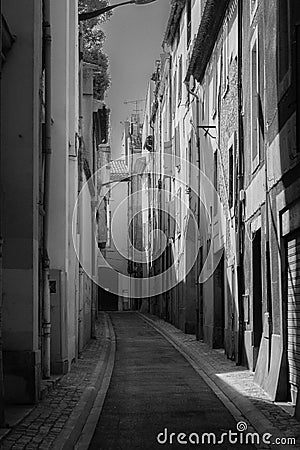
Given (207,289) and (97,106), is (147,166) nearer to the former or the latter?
(97,106)

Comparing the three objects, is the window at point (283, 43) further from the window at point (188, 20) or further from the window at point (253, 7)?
the window at point (188, 20)

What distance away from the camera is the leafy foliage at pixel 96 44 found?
3136 centimetres

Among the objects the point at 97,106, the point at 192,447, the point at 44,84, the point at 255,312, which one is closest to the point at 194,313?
the point at 97,106

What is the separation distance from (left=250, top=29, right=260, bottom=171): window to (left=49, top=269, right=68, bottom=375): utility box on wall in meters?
4.17

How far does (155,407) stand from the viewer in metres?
12.5

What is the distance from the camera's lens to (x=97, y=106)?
31219mm

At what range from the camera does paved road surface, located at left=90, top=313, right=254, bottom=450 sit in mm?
10031

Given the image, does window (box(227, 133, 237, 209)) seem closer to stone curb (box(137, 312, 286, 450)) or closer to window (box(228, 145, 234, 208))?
window (box(228, 145, 234, 208))

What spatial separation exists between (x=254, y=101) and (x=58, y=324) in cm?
545

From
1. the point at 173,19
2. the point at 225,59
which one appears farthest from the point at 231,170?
the point at 173,19

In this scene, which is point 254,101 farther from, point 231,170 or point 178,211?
point 178,211

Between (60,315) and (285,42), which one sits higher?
(285,42)

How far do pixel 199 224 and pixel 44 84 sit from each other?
44.2 feet

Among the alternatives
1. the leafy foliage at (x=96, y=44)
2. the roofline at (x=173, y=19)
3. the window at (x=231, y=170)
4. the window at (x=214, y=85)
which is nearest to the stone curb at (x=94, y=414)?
the window at (x=231, y=170)
